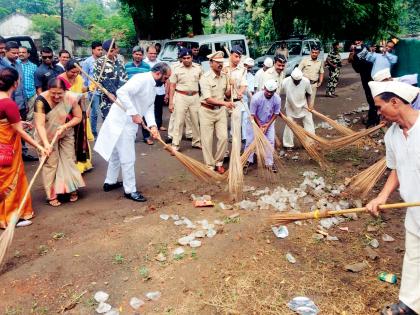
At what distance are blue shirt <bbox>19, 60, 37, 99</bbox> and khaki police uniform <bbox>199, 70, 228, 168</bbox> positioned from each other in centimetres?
296

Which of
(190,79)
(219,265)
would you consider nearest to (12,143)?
(219,265)

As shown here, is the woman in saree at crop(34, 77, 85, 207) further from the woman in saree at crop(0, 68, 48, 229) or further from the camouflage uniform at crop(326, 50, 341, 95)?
the camouflage uniform at crop(326, 50, 341, 95)

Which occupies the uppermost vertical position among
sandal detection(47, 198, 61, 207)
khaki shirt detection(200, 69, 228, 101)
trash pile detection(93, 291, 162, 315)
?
khaki shirt detection(200, 69, 228, 101)

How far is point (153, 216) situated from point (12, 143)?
1.67 metres

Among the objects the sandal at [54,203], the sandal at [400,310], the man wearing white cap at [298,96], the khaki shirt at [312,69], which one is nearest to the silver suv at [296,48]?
the khaki shirt at [312,69]

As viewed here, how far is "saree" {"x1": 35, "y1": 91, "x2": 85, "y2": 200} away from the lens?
4.78m

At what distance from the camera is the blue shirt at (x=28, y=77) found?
22.2ft

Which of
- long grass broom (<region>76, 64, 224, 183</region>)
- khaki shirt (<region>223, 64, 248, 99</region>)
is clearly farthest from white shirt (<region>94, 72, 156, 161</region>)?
khaki shirt (<region>223, 64, 248, 99</region>)

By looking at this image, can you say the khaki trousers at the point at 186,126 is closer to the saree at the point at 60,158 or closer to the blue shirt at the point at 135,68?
the blue shirt at the point at 135,68

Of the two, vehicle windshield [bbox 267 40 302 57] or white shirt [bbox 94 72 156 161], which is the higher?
vehicle windshield [bbox 267 40 302 57]

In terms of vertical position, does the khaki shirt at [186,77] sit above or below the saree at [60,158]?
above

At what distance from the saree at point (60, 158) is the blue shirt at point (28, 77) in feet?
7.70

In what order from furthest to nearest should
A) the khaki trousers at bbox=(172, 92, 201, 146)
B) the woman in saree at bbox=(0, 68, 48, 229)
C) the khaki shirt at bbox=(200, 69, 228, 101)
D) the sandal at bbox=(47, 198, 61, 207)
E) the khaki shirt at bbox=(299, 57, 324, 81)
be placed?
the khaki shirt at bbox=(299, 57, 324, 81)
the khaki trousers at bbox=(172, 92, 201, 146)
the khaki shirt at bbox=(200, 69, 228, 101)
the sandal at bbox=(47, 198, 61, 207)
the woman in saree at bbox=(0, 68, 48, 229)

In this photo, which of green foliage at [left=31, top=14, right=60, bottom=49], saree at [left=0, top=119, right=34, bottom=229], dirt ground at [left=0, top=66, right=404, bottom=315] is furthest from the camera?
green foliage at [left=31, top=14, right=60, bottom=49]
